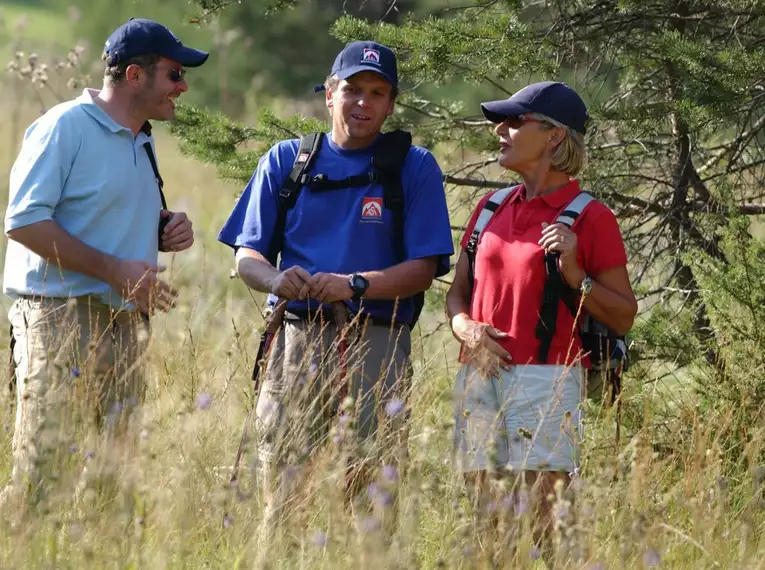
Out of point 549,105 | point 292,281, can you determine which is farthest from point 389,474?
point 549,105

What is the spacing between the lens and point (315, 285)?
3955 mm

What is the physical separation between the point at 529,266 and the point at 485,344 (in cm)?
30

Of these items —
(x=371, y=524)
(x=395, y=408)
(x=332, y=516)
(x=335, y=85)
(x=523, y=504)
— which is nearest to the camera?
(x=371, y=524)

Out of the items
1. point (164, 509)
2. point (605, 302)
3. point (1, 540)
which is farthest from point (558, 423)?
point (1, 540)

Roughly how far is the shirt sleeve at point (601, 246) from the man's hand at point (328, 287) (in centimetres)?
83

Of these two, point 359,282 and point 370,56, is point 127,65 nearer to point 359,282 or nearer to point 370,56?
point 370,56

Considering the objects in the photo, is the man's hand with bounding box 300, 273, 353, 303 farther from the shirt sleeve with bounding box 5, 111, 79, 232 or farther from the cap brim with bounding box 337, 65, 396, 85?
the shirt sleeve with bounding box 5, 111, 79, 232

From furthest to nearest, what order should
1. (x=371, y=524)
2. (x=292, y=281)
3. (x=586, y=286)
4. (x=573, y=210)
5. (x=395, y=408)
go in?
(x=292, y=281)
(x=573, y=210)
(x=586, y=286)
(x=395, y=408)
(x=371, y=524)

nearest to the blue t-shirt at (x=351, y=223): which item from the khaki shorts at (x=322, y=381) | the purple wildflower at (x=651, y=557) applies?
the khaki shorts at (x=322, y=381)

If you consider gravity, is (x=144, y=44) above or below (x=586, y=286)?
above

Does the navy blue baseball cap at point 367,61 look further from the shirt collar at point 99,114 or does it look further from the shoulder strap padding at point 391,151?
the shirt collar at point 99,114

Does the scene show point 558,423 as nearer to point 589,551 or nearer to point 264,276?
point 589,551

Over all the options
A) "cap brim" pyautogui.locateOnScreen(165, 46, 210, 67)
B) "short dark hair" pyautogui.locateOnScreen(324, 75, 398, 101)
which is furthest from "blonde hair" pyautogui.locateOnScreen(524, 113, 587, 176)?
"cap brim" pyautogui.locateOnScreen(165, 46, 210, 67)

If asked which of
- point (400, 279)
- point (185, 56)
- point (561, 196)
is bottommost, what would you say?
point (400, 279)
